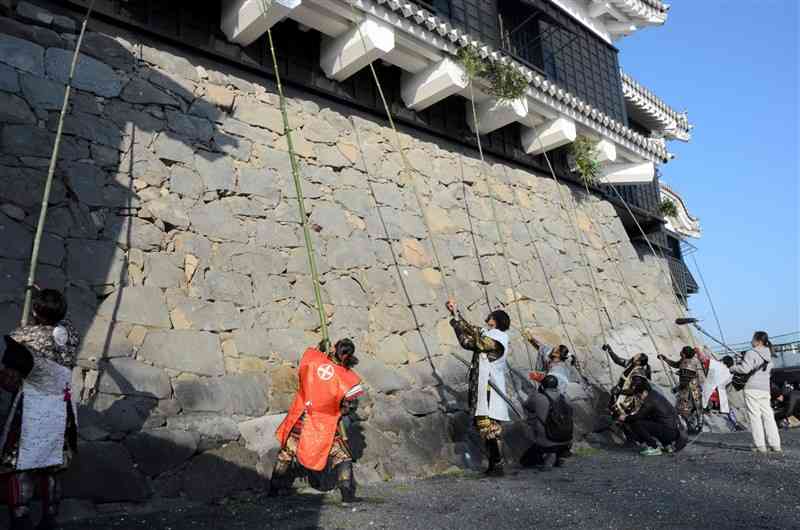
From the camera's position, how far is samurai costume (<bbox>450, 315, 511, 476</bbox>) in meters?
6.20

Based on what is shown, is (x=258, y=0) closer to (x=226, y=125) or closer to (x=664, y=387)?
(x=226, y=125)

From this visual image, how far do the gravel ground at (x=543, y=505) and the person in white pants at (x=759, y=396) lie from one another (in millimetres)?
1320

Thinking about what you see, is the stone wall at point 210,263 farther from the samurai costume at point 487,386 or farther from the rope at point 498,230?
the samurai costume at point 487,386

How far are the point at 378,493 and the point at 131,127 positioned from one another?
4.64 meters

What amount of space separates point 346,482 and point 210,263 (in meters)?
2.85

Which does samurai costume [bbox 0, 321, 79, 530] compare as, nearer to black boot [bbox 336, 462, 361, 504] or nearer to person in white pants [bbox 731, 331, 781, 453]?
black boot [bbox 336, 462, 361, 504]

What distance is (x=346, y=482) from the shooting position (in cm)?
500

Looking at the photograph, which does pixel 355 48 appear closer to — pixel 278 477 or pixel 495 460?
pixel 495 460

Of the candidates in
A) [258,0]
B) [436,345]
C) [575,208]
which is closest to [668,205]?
[575,208]

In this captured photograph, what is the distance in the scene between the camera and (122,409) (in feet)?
16.7

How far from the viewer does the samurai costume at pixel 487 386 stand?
620 centimetres

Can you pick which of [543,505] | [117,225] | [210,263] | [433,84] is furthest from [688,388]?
[117,225]

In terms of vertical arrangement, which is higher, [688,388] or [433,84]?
[433,84]

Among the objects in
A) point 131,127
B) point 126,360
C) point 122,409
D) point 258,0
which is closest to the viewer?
point 122,409
